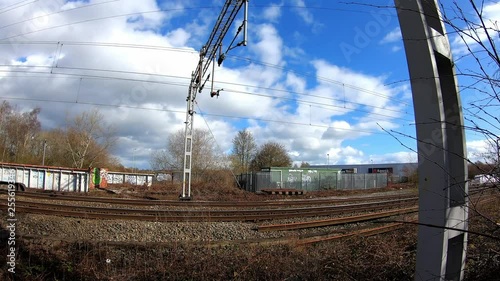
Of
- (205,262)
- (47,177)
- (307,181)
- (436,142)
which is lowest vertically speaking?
(307,181)

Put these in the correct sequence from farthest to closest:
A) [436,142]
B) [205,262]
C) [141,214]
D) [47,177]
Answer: [47,177] → [141,214] → [205,262] → [436,142]

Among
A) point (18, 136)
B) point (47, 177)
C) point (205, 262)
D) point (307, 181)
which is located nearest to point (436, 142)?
point (205, 262)

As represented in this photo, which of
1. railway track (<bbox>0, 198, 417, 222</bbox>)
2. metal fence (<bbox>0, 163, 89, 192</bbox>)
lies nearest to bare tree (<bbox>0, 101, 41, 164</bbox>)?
metal fence (<bbox>0, 163, 89, 192</bbox>)

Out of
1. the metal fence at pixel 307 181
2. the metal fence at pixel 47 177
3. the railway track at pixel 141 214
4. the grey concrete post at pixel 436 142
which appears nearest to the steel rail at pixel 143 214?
the railway track at pixel 141 214

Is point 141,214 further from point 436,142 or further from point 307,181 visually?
point 307,181

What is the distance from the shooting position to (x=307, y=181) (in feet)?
153

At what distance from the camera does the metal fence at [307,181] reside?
43312 millimetres

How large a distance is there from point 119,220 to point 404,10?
11.8 m

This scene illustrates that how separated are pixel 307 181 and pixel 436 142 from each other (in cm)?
4472

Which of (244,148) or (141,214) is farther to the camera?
(244,148)

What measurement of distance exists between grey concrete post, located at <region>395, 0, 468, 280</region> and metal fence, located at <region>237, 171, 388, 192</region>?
39688 millimetres

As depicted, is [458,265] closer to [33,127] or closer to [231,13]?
[231,13]

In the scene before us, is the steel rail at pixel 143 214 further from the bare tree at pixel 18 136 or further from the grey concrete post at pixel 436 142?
the bare tree at pixel 18 136

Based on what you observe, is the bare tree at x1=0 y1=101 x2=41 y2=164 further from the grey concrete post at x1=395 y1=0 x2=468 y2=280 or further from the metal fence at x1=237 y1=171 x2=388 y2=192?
the grey concrete post at x1=395 y1=0 x2=468 y2=280
